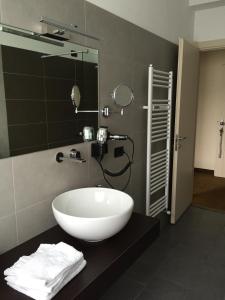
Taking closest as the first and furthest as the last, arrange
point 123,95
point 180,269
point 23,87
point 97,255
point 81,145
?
point 97,255, point 23,87, point 81,145, point 123,95, point 180,269

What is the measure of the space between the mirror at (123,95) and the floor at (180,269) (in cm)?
138

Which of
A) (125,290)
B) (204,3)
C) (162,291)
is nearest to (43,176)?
(125,290)

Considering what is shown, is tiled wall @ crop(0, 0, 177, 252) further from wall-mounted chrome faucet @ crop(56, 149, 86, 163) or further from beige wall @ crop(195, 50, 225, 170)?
beige wall @ crop(195, 50, 225, 170)

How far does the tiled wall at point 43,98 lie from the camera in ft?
4.08

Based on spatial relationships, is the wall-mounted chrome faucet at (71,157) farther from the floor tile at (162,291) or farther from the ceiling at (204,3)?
the ceiling at (204,3)

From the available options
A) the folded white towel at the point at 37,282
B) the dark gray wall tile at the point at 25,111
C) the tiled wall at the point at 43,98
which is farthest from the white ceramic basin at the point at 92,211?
the dark gray wall tile at the point at 25,111

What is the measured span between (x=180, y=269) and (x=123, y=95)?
151cm

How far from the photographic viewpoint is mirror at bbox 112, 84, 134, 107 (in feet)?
6.15

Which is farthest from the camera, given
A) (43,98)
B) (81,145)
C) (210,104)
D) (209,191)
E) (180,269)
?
(210,104)

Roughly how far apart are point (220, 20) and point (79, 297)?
3.14 metres

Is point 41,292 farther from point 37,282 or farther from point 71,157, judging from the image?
point 71,157

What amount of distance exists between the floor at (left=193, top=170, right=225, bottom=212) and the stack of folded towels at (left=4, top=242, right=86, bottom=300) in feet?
9.25

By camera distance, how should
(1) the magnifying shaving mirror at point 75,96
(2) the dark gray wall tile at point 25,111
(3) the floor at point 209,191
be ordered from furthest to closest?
(3) the floor at point 209,191
(1) the magnifying shaving mirror at point 75,96
(2) the dark gray wall tile at point 25,111

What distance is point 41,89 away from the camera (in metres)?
1.38
